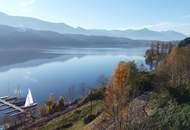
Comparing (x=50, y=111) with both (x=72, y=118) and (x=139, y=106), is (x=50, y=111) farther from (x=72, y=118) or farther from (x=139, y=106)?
(x=139, y=106)

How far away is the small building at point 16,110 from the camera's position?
170ft

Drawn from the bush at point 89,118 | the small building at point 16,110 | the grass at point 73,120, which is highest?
the bush at point 89,118

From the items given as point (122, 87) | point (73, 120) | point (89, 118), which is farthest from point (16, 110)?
point (122, 87)

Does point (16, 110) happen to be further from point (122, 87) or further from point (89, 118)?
point (122, 87)

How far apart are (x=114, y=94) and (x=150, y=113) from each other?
Answer: 7969 mm

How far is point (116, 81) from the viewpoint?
32719mm

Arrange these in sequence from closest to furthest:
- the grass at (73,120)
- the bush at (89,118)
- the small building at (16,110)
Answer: the bush at (89,118)
the grass at (73,120)
the small building at (16,110)

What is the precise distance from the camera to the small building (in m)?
51.8

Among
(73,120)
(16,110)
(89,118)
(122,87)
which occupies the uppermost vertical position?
(122,87)

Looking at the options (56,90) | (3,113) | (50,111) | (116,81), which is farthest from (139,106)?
(56,90)

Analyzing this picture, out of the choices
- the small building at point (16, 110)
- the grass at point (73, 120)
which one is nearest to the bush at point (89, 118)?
the grass at point (73, 120)

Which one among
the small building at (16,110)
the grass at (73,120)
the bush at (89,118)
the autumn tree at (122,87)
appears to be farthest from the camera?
the small building at (16,110)

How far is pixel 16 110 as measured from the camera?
61.5 metres

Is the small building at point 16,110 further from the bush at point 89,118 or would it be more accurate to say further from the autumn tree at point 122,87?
the autumn tree at point 122,87
